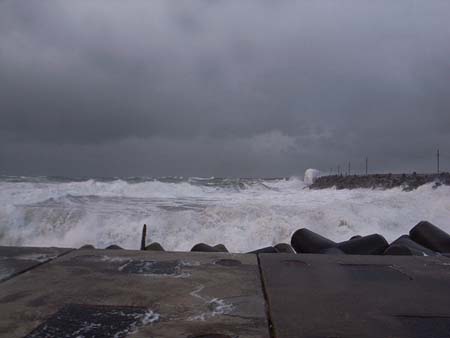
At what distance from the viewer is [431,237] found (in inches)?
246

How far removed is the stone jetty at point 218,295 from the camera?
2141 mm

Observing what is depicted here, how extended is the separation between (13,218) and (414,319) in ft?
38.4

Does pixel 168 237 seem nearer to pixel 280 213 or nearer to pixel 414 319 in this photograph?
pixel 280 213

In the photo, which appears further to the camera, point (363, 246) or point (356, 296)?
point (363, 246)

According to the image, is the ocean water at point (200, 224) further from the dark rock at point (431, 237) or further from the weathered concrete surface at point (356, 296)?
the weathered concrete surface at point (356, 296)

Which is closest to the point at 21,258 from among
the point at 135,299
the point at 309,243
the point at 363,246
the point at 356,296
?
the point at 135,299

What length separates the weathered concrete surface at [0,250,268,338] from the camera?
2113 millimetres

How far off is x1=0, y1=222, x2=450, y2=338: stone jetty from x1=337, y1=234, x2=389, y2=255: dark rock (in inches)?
49.1

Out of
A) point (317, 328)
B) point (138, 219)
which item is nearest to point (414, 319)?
point (317, 328)

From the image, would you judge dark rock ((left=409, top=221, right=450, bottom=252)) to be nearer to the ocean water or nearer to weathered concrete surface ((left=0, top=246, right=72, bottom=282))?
the ocean water

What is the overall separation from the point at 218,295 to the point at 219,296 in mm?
19

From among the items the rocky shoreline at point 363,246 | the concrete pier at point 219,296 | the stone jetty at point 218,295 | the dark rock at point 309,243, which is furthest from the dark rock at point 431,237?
the concrete pier at point 219,296

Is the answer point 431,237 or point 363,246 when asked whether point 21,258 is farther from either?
point 431,237

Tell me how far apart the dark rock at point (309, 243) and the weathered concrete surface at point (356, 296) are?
1.63m
